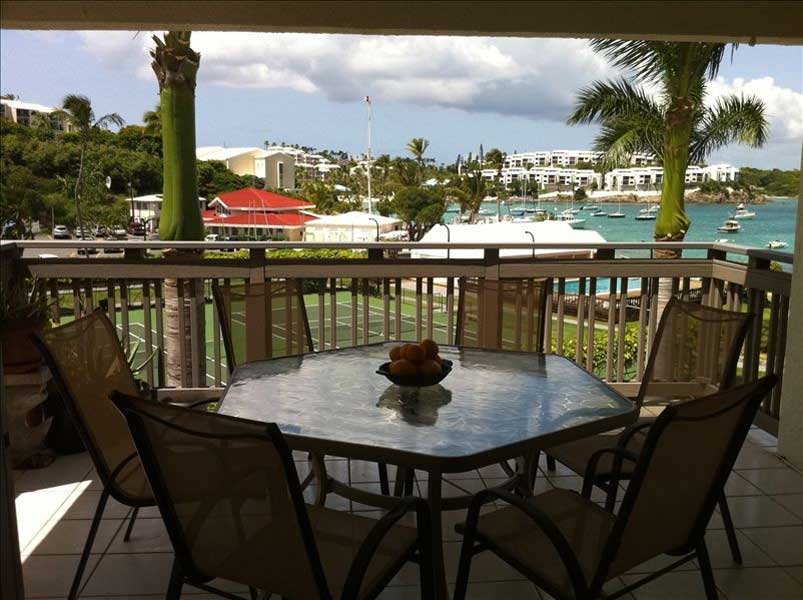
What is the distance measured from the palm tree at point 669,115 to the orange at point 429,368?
7.98 metres

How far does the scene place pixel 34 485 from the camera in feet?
11.0

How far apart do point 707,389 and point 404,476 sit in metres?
1.57

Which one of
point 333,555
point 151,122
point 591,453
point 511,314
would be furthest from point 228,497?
point 151,122

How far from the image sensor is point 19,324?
3.48 meters

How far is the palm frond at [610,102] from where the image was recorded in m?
11.3

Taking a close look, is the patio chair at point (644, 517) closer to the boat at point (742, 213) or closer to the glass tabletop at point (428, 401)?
the glass tabletop at point (428, 401)

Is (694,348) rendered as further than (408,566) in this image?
Yes

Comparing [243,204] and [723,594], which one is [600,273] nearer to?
[723,594]

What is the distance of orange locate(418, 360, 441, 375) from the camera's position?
251cm

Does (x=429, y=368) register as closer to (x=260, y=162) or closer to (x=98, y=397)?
(x=98, y=397)

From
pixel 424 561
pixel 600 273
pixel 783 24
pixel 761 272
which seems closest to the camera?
pixel 424 561

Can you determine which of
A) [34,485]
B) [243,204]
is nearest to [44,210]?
[243,204]

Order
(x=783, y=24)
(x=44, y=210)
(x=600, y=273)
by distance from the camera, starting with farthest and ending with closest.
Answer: (x=44, y=210), (x=600, y=273), (x=783, y=24)

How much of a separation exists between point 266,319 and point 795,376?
2.66m
